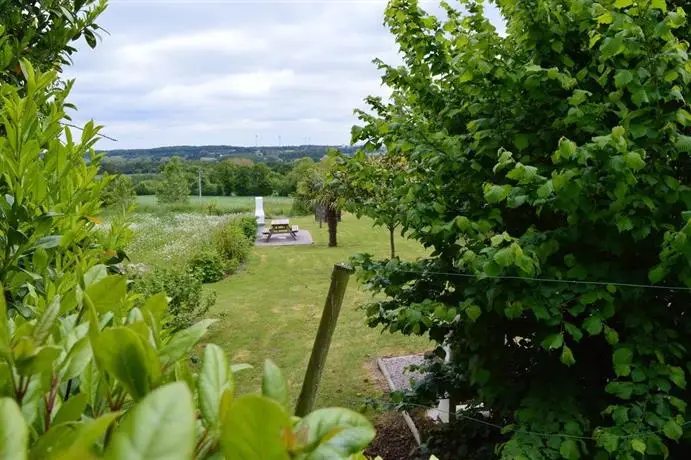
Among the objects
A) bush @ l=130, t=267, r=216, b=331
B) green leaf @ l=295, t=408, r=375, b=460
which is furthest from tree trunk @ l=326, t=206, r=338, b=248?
green leaf @ l=295, t=408, r=375, b=460

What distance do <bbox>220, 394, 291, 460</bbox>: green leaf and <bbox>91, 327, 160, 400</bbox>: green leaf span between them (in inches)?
5.4

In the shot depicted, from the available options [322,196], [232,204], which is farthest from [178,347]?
[232,204]

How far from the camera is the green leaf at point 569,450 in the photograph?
239 cm

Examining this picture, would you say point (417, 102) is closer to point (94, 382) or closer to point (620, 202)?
point (620, 202)

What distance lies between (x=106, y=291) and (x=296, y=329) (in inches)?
353

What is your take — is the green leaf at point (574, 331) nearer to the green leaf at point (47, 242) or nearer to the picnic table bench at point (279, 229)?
the green leaf at point (47, 242)

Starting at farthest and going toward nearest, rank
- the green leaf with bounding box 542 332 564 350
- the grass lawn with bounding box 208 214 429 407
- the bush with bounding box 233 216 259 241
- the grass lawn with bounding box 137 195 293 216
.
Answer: the grass lawn with bounding box 137 195 293 216
the bush with bounding box 233 216 259 241
the grass lawn with bounding box 208 214 429 407
the green leaf with bounding box 542 332 564 350

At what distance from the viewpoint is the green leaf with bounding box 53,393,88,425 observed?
458mm

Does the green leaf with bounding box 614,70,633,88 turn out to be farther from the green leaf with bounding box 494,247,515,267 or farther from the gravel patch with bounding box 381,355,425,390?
the gravel patch with bounding box 381,355,425,390

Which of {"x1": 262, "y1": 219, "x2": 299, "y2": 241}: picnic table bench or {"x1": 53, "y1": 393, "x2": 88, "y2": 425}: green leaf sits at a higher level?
{"x1": 53, "y1": 393, "x2": 88, "y2": 425}: green leaf

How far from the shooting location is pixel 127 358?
412 millimetres

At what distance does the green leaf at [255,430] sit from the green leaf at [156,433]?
0.03m

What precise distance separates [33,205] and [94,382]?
793 millimetres

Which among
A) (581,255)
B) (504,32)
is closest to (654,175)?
(581,255)
